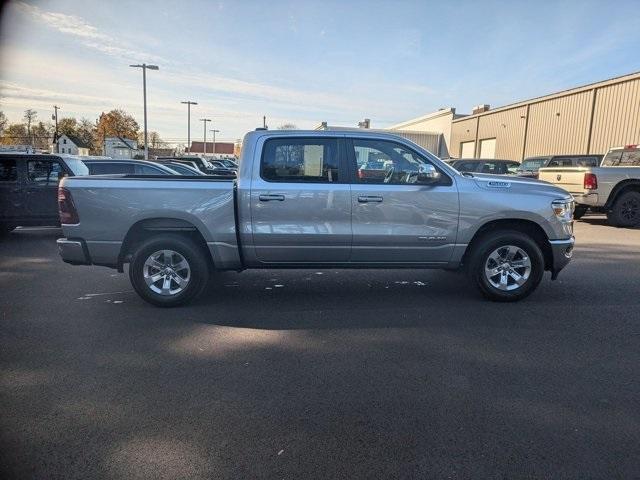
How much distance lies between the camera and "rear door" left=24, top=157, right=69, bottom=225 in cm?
984

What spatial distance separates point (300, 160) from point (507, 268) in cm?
282

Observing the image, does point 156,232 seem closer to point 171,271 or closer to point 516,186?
point 171,271

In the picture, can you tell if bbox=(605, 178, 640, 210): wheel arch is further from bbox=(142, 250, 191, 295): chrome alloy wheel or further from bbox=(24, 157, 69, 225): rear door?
bbox=(24, 157, 69, 225): rear door

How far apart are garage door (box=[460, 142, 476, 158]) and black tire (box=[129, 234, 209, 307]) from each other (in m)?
38.3

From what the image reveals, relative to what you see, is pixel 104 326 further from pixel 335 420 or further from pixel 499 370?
pixel 499 370

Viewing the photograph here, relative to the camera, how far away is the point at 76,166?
1055 centimetres

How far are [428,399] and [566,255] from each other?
3356 millimetres

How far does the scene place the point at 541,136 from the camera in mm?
30656

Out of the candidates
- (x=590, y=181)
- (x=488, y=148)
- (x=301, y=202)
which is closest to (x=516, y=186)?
(x=301, y=202)

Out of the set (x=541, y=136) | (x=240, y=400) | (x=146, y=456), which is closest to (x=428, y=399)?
(x=240, y=400)

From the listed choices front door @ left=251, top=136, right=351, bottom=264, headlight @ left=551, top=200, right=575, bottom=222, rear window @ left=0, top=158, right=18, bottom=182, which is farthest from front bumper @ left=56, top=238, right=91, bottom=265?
rear window @ left=0, top=158, right=18, bottom=182

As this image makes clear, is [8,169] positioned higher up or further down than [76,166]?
further down

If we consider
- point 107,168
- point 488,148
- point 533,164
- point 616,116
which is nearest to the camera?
point 107,168

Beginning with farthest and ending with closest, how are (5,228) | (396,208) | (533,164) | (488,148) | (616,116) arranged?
(488,148)
(616,116)
(533,164)
(5,228)
(396,208)
